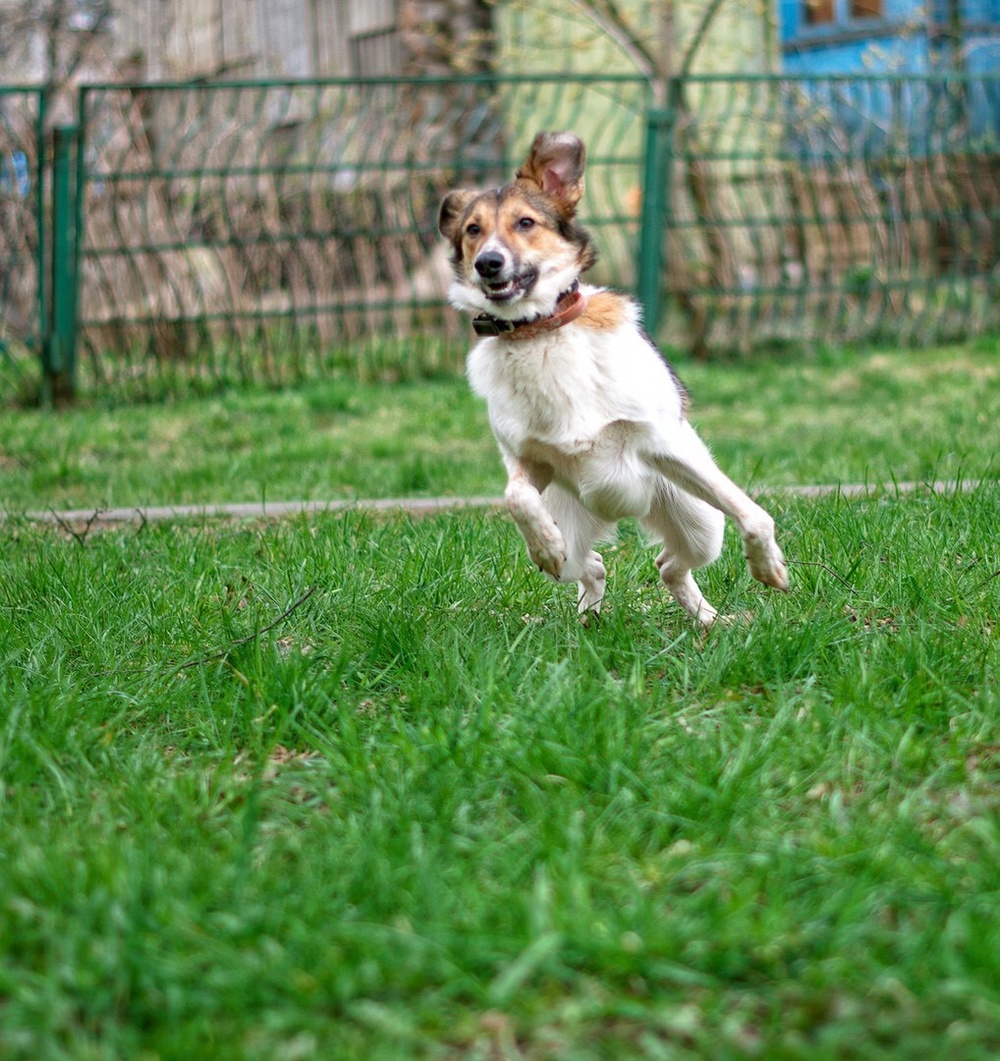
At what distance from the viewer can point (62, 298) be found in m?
8.88

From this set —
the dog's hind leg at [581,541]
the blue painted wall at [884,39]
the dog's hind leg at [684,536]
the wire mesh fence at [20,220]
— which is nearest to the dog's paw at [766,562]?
A: the dog's hind leg at [684,536]

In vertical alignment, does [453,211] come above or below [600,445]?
above

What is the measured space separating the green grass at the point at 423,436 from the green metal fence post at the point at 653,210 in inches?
28.8

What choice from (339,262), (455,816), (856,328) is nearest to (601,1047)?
(455,816)

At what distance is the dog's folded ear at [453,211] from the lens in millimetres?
4023

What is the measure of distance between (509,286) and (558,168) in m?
0.49

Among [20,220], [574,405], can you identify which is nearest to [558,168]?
[574,405]

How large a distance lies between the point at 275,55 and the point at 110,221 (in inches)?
266

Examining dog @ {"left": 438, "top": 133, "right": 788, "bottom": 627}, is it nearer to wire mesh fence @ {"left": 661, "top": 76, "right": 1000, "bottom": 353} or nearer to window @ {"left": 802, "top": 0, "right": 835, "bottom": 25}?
wire mesh fence @ {"left": 661, "top": 76, "right": 1000, "bottom": 353}

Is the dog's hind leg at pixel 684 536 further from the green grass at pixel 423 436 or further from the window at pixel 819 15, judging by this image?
the window at pixel 819 15

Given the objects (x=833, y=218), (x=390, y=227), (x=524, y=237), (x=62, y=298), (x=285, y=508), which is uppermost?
(x=524, y=237)

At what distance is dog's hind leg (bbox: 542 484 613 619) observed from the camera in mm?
3730

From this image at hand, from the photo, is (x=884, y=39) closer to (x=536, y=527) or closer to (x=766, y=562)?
(x=766, y=562)

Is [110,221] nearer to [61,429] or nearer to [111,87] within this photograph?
[111,87]
